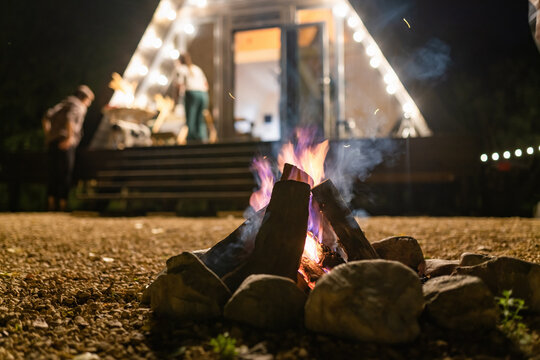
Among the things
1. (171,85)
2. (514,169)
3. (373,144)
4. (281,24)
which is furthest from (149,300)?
(171,85)

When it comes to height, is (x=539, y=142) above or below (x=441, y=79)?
below

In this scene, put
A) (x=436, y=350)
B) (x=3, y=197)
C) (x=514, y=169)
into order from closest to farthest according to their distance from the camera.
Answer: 1. (x=436, y=350)
2. (x=514, y=169)
3. (x=3, y=197)

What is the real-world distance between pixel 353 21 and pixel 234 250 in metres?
10.6

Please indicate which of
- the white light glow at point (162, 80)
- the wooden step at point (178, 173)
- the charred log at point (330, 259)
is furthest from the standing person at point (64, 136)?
the charred log at point (330, 259)

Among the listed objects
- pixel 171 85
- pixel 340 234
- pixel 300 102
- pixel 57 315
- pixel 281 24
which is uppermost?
pixel 281 24

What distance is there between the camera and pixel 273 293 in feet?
6.32

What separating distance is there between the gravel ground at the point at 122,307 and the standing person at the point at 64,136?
4436 millimetres

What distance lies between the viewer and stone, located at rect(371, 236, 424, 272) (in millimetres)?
2752

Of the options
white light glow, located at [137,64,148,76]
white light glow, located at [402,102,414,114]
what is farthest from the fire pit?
white light glow, located at [137,64,148,76]

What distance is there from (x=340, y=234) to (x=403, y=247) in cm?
62

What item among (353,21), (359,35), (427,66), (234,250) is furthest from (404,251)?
(353,21)

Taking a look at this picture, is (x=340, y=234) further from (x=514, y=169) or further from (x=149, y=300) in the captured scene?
(x=514, y=169)

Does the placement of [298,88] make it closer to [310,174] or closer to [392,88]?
[392,88]

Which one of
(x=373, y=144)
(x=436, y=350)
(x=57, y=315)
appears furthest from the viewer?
(x=373, y=144)
